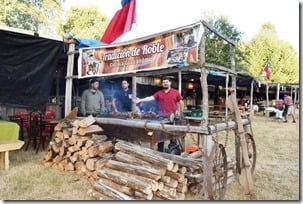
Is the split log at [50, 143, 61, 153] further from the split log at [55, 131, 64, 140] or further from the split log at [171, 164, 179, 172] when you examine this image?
the split log at [171, 164, 179, 172]

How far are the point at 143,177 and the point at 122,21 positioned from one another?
3893 millimetres

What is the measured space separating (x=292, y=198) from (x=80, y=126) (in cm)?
372

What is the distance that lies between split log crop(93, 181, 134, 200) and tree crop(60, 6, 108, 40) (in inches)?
787

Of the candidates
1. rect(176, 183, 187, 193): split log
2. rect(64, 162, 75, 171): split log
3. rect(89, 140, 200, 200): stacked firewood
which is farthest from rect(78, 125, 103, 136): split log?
rect(176, 183, 187, 193): split log

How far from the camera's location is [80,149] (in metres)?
4.55

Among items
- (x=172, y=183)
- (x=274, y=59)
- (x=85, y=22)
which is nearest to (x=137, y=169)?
(x=172, y=183)

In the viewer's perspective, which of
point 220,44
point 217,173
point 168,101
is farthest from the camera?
point 220,44

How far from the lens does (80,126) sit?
4609mm

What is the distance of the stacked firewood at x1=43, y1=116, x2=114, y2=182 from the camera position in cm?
432

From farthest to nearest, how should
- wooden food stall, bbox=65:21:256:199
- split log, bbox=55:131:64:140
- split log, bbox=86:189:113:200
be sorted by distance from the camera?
split log, bbox=55:131:64:140, wooden food stall, bbox=65:21:256:199, split log, bbox=86:189:113:200

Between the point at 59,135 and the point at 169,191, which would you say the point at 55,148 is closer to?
the point at 59,135

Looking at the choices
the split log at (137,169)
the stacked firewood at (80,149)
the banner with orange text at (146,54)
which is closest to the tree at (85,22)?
the banner with orange text at (146,54)

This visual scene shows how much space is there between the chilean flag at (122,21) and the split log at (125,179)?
3.38m

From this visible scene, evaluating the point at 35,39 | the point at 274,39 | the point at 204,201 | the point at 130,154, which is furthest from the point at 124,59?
the point at 274,39
